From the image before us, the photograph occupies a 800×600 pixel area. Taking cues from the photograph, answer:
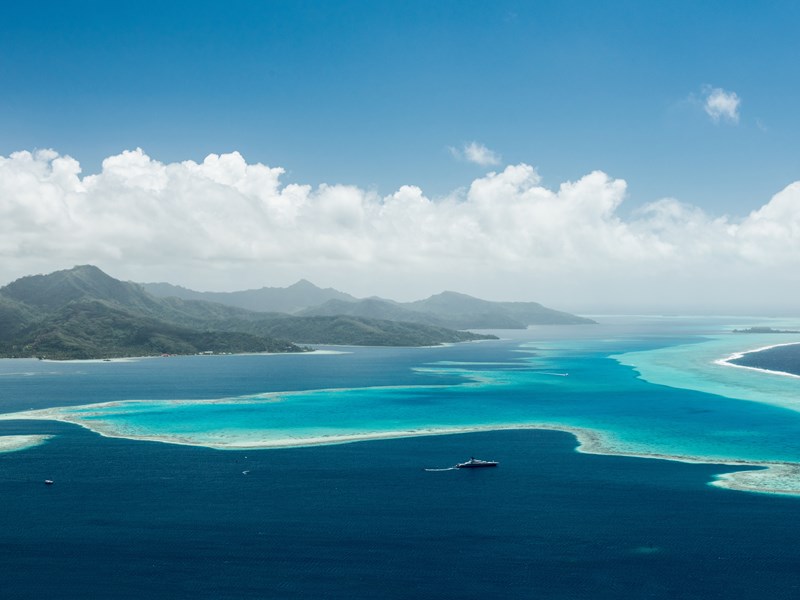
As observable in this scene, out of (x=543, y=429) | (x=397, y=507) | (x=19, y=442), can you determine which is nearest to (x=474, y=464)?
(x=397, y=507)

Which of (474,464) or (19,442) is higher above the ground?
(19,442)

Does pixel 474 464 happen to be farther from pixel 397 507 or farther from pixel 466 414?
pixel 466 414

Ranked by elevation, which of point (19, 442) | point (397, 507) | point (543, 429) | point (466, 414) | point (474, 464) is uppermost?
point (19, 442)

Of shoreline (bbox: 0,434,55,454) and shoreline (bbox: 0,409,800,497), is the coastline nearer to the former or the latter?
shoreline (bbox: 0,434,55,454)

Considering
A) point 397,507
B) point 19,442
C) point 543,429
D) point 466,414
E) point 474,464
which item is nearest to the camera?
point 397,507

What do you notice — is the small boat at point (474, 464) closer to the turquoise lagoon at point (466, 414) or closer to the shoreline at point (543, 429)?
the shoreline at point (543, 429)

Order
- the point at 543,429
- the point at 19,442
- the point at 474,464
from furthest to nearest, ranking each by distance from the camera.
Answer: the point at 543,429, the point at 19,442, the point at 474,464

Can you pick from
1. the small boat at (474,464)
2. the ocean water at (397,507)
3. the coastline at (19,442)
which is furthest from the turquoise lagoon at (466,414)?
the small boat at (474,464)
